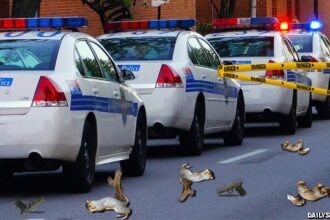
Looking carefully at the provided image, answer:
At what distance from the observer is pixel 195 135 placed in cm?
1553

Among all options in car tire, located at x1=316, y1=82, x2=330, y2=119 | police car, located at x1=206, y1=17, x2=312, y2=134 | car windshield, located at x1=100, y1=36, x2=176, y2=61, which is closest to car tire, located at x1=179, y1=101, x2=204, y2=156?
car windshield, located at x1=100, y1=36, x2=176, y2=61

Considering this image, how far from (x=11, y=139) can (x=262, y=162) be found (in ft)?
16.6

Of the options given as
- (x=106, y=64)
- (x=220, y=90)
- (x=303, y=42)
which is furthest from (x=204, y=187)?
(x=303, y=42)

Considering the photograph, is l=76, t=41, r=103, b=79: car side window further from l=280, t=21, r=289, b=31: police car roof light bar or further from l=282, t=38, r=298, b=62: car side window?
l=280, t=21, r=289, b=31: police car roof light bar

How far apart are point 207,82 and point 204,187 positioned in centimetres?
420

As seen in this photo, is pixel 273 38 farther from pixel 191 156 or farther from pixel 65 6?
pixel 65 6

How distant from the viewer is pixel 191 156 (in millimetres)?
15750

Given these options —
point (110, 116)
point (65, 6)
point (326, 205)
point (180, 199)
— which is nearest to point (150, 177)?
point (110, 116)

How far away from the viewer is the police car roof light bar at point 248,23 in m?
20.3

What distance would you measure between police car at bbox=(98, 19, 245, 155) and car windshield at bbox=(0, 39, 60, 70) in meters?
3.40

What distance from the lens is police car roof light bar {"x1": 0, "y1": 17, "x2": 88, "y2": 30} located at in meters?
11.9

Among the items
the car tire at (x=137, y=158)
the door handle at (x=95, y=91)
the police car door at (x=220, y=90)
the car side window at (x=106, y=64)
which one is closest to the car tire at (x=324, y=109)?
the police car door at (x=220, y=90)

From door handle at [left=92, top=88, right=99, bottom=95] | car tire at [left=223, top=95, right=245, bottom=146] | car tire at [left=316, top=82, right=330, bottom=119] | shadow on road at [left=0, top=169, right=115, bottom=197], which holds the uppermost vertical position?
door handle at [left=92, top=88, right=99, bottom=95]

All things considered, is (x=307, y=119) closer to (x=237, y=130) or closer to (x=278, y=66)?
(x=237, y=130)
